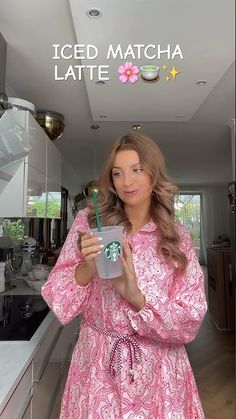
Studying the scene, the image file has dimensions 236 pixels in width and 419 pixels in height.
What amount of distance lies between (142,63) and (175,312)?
0.47m

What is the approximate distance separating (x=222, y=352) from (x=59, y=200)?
4.25 ft

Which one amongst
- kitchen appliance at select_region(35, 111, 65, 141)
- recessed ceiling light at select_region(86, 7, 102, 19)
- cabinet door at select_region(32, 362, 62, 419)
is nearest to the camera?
recessed ceiling light at select_region(86, 7, 102, 19)

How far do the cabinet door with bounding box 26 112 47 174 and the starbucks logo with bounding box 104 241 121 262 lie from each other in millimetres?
652

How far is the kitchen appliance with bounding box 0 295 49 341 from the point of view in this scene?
0.78 meters

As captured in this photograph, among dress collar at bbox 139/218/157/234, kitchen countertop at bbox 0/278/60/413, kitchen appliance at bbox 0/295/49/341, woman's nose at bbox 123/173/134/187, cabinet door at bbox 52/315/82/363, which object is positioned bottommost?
cabinet door at bbox 52/315/82/363

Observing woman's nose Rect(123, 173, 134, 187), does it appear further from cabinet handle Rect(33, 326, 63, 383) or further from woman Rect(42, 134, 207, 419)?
cabinet handle Rect(33, 326, 63, 383)

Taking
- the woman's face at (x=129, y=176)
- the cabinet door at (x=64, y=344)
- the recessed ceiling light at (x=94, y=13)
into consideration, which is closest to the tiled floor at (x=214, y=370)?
the cabinet door at (x=64, y=344)

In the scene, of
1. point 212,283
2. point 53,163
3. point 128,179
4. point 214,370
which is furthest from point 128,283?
point 212,283

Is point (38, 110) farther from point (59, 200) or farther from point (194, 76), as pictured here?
point (194, 76)

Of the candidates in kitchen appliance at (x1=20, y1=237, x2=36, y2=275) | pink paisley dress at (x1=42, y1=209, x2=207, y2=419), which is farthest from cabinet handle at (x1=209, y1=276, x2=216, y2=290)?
pink paisley dress at (x1=42, y1=209, x2=207, y2=419)

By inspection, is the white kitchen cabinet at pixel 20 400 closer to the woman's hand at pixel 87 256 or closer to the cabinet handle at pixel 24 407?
the cabinet handle at pixel 24 407

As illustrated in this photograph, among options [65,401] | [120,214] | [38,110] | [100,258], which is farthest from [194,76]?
[65,401]

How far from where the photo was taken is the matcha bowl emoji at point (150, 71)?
0.61 metres

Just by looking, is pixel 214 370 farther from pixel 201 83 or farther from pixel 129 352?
pixel 201 83
